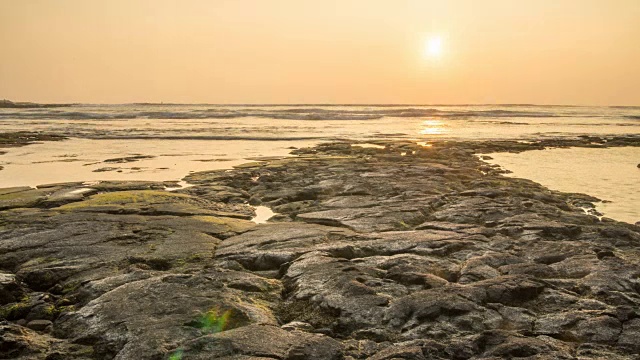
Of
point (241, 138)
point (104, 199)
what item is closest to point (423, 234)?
point (104, 199)

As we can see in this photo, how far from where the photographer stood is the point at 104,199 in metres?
15.8

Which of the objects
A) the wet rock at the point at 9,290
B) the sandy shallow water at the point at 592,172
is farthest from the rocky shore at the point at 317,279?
the sandy shallow water at the point at 592,172

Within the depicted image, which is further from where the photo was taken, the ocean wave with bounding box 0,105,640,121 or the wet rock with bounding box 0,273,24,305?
the ocean wave with bounding box 0,105,640,121

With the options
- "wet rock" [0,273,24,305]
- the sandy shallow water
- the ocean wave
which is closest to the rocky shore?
"wet rock" [0,273,24,305]

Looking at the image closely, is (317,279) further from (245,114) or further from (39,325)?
(245,114)

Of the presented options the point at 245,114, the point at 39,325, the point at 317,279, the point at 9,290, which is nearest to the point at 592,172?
the point at 317,279

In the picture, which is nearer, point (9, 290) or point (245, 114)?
point (9, 290)

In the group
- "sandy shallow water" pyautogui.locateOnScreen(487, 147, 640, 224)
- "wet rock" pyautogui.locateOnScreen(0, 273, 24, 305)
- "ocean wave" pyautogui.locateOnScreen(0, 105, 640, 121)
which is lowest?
"ocean wave" pyautogui.locateOnScreen(0, 105, 640, 121)

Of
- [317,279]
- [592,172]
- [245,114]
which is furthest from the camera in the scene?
[245,114]

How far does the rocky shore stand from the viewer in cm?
698

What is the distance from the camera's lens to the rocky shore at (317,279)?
698 cm

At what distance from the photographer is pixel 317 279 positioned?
29.4 feet

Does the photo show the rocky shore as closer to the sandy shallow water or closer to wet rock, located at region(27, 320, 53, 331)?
wet rock, located at region(27, 320, 53, 331)

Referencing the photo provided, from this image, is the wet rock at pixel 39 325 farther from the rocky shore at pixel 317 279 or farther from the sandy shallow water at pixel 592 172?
the sandy shallow water at pixel 592 172
